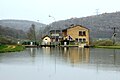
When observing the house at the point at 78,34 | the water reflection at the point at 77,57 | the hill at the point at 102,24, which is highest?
the hill at the point at 102,24

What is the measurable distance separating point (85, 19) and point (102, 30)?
65.5ft

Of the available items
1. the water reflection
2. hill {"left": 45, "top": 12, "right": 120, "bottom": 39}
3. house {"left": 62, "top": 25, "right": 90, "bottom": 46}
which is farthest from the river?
hill {"left": 45, "top": 12, "right": 120, "bottom": 39}

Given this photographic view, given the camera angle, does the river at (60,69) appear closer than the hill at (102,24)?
Yes

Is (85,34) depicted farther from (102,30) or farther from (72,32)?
(102,30)

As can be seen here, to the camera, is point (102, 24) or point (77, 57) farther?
point (102, 24)

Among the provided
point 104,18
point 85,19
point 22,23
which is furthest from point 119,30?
point 22,23

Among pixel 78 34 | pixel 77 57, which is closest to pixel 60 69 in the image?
pixel 77 57

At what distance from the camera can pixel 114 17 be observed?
113 metres

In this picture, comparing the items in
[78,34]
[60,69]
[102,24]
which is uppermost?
[102,24]

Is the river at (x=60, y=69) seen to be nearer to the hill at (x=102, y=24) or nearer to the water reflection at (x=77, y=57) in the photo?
the water reflection at (x=77, y=57)

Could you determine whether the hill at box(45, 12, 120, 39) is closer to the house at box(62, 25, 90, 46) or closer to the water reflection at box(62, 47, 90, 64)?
the house at box(62, 25, 90, 46)

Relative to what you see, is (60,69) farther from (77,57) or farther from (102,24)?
(102,24)

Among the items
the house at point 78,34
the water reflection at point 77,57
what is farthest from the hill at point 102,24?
the water reflection at point 77,57

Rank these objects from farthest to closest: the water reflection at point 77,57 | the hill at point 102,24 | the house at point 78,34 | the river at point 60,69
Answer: the hill at point 102,24 < the house at point 78,34 < the water reflection at point 77,57 < the river at point 60,69
